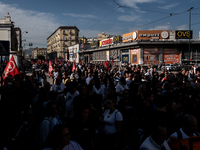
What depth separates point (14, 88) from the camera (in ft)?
18.3

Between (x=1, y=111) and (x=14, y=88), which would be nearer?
(x=1, y=111)

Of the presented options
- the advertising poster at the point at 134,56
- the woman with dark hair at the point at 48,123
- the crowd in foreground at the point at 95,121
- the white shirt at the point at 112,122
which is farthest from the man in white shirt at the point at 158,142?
the advertising poster at the point at 134,56

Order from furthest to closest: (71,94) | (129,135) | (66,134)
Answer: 1. (129,135)
2. (71,94)
3. (66,134)

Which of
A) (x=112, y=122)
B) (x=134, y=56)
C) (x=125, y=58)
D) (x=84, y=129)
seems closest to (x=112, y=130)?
(x=112, y=122)

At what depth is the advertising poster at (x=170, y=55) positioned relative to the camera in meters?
35.3

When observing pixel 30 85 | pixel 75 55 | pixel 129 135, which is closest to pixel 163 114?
pixel 129 135

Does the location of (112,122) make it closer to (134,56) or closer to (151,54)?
(151,54)

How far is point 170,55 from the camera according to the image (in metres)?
35.6

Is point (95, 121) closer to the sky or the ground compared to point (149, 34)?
closer to the ground

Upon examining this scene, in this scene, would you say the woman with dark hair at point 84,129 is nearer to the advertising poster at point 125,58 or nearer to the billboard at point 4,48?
the billboard at point 4,48

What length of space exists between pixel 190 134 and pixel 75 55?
69.9 meters

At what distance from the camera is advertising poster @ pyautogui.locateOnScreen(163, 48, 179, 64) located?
35.3m

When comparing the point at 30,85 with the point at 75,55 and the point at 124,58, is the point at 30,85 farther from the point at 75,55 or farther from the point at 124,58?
the point at 75,55

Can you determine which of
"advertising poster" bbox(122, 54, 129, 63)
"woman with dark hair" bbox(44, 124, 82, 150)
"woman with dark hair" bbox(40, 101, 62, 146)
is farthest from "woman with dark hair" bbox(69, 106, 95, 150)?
"advertising poster" bbox(122, 54, 129, 63)
